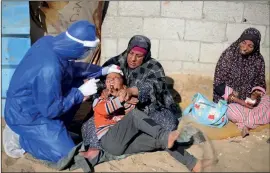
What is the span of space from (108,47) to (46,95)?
2.33 m

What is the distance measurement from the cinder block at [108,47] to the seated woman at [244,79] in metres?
1.66

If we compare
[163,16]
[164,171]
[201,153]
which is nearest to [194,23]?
[163,16]

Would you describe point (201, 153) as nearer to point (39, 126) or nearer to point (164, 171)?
point (164, 171)

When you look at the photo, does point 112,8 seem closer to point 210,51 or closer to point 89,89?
point 210,51

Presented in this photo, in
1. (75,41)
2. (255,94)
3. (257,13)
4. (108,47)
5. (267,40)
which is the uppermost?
(257,13)

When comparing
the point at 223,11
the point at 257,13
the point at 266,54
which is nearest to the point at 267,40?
the point at 266,54

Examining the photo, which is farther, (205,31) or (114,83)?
(205,31)

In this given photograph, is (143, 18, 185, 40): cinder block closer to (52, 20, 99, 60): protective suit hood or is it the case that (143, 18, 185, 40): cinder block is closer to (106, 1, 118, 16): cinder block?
(106, 1, 118, 16): cinder block

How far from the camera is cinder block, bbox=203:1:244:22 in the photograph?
5.52 m

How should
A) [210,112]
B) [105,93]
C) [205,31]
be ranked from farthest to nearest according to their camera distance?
[205,31] < [210,112] < [105,93]

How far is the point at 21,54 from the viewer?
4750 millimetres

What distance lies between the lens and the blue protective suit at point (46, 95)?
11.6ft

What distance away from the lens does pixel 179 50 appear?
571cm

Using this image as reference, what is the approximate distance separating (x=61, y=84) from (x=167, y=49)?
2.33m
